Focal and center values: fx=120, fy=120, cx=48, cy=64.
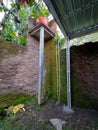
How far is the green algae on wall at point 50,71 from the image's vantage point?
392cm

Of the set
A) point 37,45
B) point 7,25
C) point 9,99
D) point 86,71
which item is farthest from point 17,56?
point 86,71

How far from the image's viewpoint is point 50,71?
419 centimetres

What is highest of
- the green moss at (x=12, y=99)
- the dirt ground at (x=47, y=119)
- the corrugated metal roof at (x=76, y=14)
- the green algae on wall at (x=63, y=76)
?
the corrugated metal roof at (x=76, y=14)

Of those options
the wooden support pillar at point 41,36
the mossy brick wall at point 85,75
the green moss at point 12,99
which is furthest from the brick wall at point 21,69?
the mossy brick wall at point 85,75

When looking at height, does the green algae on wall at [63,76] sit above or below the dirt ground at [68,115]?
above

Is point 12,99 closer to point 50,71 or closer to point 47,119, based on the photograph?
point 47,119

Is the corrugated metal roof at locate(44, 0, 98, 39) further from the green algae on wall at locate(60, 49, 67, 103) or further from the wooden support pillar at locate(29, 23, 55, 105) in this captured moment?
the wooden support pillar at locate(29, 23, 55, 105)

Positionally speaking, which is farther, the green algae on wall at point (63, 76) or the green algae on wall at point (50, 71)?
the green algae on wall at point (50, 71)

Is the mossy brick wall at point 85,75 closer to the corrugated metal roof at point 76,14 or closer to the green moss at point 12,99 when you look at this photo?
the corrugated metal roof at point 76,14

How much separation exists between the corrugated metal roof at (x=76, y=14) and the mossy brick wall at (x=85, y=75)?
18.6 inches

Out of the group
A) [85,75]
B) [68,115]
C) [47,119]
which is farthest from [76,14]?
[47,119]

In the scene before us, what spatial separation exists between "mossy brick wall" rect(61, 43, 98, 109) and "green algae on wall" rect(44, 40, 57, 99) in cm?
81

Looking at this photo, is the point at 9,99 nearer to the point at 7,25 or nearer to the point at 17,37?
the point at 17,37

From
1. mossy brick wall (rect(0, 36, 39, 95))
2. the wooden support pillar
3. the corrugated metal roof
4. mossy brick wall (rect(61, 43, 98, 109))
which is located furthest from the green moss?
the corrugated metal roof
